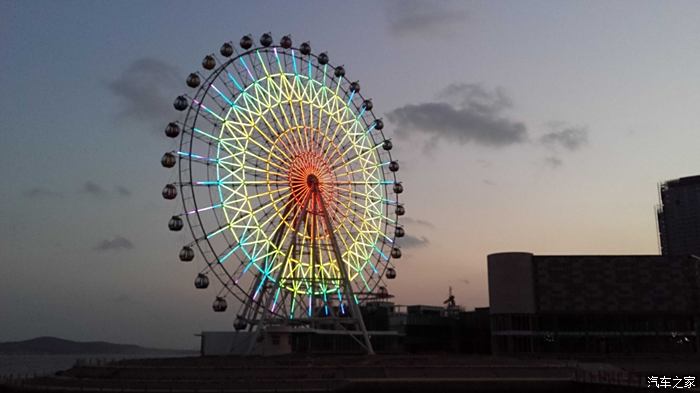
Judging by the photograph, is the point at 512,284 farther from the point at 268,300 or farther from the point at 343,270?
the point at 268,300

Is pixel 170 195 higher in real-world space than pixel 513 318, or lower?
higher

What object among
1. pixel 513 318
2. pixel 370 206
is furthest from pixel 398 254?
pixel 513 318

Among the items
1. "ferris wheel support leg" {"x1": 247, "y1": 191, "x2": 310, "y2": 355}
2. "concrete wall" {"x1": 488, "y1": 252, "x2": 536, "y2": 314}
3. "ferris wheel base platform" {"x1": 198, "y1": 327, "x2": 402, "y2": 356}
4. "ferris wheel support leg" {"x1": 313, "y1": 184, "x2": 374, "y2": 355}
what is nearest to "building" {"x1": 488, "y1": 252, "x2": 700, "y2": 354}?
"concrete wall" {"x1": 488, "y1": 252, "x2": 536, "y2": 314}

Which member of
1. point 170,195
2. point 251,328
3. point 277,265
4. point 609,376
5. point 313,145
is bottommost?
point 609,376

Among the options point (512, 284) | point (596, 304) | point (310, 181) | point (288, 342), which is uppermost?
point (310, 181)

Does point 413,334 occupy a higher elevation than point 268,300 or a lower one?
lower

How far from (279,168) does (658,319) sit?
181ft

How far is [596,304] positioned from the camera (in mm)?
87750

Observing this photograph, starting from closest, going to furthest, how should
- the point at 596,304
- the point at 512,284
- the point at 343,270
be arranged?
the point at 343,270 < the point at 596,304 < the point at 512,284

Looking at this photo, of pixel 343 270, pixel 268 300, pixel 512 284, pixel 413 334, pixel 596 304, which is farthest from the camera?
pixel 413 334

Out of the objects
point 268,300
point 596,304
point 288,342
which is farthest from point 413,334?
point 268,300

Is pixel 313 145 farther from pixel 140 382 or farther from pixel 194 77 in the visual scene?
pixel 140 382

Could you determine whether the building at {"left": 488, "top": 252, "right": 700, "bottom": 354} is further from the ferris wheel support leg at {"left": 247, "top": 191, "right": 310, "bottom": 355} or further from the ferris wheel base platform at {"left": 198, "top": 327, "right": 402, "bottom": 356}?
the ferris wheel support leg at {"left": 247, "top": 191, "right": 310, "bottom": 355}

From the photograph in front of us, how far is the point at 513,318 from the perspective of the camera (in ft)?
290
